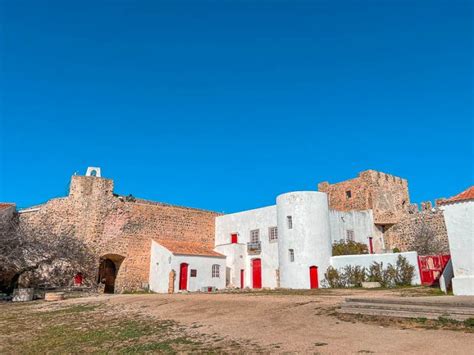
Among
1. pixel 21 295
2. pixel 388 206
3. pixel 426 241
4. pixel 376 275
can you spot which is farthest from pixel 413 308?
pixel 388 206

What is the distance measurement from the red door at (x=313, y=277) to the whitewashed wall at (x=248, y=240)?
3587 millimetres

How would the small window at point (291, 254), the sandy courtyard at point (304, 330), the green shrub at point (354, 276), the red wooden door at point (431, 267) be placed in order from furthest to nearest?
1. the small window at point (291, 254)
2. the green shrub at point (354, 276)
3. the red wooden door at point (431, 267)
4. the sandy courtyard at point (304, 330)

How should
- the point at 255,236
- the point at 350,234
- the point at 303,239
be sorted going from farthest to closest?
the point at 255,236 → the point at 350,234 → the point at 303,239

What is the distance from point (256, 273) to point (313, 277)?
5713mm

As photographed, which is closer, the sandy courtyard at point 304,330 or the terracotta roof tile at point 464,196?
the sandy courtyard at point 304,330

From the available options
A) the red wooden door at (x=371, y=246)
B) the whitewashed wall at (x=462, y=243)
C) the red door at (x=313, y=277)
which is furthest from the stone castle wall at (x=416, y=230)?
the whitewashed wall at (x=462, y=243)

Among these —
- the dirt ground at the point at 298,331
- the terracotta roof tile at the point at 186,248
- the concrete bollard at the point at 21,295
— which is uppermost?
the terracotta roof tile at the point at 186,248

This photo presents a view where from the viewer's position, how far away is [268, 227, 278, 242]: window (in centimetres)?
2819

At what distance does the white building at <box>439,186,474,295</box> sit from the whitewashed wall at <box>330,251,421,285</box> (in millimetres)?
10041

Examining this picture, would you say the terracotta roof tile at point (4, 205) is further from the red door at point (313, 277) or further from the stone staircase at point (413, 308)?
the stone staircase at point (413, 308)

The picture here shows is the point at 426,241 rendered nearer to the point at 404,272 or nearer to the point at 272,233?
the point at 404,272

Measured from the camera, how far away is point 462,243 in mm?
12383

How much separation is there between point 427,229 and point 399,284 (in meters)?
10.3

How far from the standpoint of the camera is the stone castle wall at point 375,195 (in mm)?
31913
